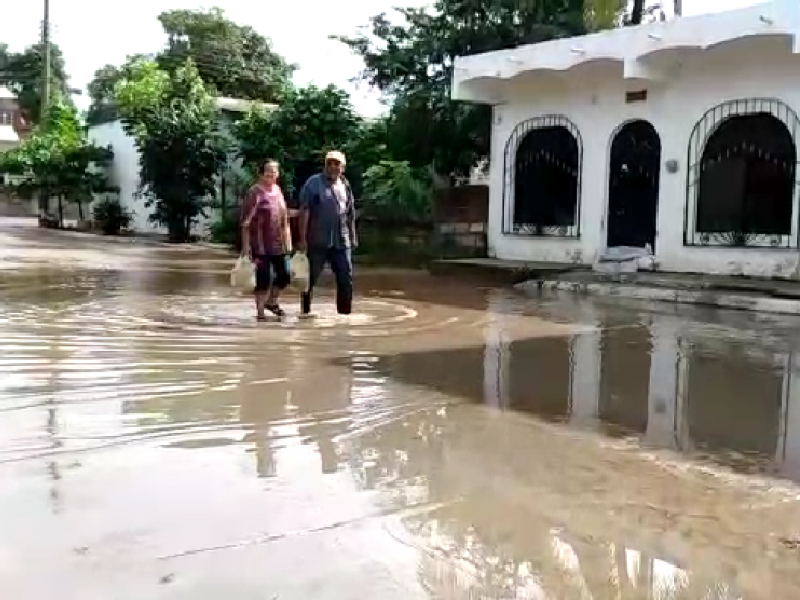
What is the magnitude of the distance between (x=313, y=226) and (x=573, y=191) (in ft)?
29.4

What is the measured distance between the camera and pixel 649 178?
1631cm

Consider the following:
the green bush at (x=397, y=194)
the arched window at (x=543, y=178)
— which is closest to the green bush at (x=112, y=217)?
the green bush at (x=397, y=194)

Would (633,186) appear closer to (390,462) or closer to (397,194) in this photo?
(397,194)

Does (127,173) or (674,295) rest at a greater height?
Result: (127,173)

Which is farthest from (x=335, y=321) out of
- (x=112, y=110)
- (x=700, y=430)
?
(x=112, y=110)

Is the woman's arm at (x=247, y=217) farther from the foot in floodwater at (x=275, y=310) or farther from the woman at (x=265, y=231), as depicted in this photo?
the foot in floodwater at (x=275, y=310)

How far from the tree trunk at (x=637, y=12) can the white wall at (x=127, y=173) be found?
17.1m

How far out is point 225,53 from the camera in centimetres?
4612

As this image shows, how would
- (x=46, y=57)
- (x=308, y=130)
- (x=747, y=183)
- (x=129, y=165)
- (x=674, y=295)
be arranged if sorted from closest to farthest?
1. (x=674, y=295)
2. (x=747, y=183)
3. (x=308, y=130)
4. (x=129, y=165)
5. (x=46, y=57)

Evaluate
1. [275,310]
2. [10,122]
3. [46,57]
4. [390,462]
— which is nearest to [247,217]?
[275,310]

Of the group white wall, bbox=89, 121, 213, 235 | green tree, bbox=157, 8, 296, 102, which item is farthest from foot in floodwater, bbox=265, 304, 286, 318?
green tree, bbox=157, 8, 296, 102

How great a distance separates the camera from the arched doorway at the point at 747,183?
14.2 m

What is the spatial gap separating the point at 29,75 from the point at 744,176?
6031 cm

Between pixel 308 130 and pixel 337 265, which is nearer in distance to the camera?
pixel 337 265
